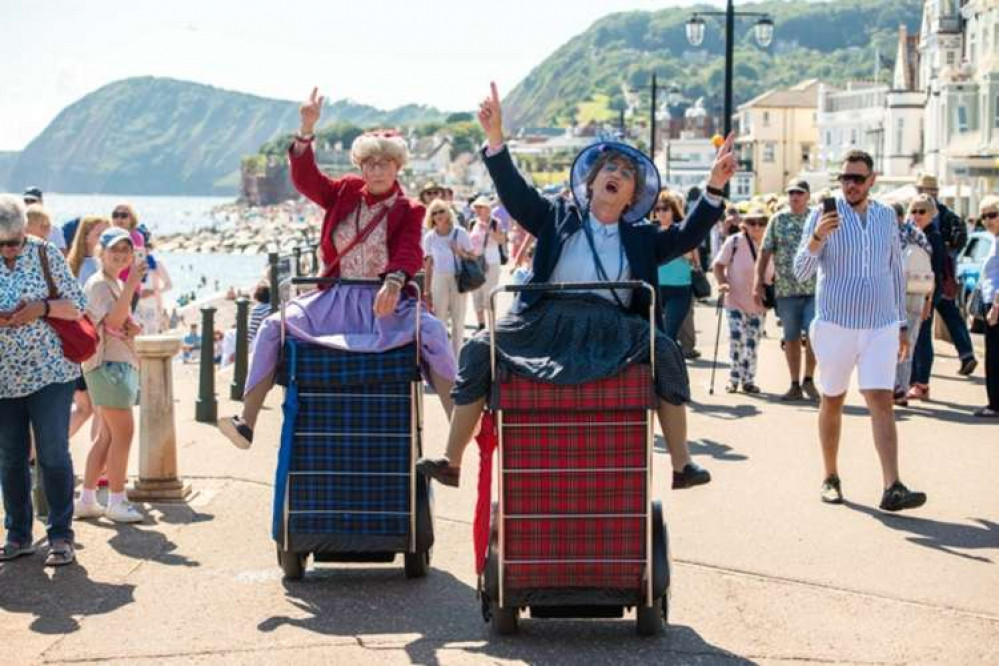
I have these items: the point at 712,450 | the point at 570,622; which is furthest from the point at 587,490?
the point at 712,450

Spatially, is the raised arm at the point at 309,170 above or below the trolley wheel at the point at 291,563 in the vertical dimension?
above

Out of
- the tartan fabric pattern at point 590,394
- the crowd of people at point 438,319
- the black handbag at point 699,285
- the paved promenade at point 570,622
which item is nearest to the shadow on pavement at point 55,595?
the paved promenade at point 570,622

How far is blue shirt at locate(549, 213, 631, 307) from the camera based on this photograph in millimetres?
7098

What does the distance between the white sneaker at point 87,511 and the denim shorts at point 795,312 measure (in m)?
7.38

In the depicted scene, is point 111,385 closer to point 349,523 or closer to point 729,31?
point 349,523

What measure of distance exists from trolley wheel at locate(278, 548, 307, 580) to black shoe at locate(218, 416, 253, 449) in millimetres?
550

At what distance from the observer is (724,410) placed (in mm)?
14578

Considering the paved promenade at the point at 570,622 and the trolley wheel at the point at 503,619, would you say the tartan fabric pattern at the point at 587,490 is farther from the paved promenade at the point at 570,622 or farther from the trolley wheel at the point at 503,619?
the paved promenade at the point at 570,622

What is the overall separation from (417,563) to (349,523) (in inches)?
15.3

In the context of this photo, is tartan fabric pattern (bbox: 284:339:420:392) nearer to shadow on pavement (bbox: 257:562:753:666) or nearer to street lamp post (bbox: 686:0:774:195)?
shadow on pavement (bbox: 257:562:753:666)

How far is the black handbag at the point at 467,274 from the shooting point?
17.2m

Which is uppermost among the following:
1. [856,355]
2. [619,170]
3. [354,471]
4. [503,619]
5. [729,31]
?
[729,31]

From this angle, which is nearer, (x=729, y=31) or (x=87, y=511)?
(x=87, y=511)

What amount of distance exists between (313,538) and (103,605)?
3.22ft
